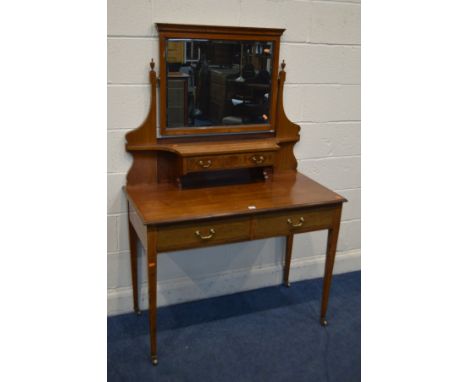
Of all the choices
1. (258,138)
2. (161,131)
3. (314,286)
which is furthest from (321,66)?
(314,286)

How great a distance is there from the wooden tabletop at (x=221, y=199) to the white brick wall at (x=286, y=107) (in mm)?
258

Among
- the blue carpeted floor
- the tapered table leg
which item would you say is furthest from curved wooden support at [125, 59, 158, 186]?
the tapered table leg

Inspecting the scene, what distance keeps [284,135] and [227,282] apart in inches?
36.3

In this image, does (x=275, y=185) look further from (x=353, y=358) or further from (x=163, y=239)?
(x=353, y=358)

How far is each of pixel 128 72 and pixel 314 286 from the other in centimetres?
170

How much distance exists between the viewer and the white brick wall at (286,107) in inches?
90.2

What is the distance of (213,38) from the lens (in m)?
2.37

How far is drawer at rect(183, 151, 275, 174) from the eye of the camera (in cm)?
234

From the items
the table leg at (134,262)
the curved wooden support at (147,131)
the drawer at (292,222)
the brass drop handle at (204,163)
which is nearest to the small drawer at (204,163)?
the brass drop handle at (204,163)

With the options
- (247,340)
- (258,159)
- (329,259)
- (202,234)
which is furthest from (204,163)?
(247,340)

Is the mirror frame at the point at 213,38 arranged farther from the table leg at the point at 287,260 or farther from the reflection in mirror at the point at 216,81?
the table leg at the point at 287,260

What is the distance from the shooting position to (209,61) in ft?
7.80

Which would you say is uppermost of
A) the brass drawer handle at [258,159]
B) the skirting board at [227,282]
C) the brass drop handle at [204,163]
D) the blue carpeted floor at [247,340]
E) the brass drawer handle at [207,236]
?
A: the brass drawer handle at [258,159]

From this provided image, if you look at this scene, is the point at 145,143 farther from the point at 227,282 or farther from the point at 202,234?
the point at 227,282
